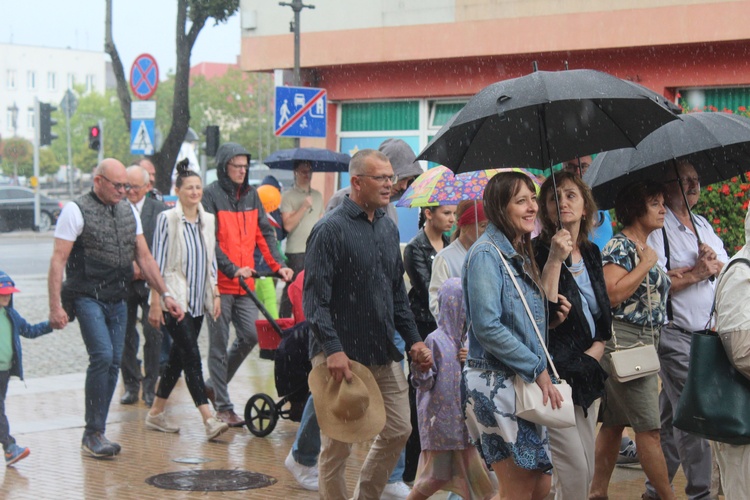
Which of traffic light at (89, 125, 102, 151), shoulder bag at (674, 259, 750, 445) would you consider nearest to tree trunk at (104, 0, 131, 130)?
traffic light at (89, 125, 102, 151)

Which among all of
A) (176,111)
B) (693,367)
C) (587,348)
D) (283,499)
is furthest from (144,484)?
(176,111)

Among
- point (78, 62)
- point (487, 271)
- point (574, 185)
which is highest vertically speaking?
point (78, 62)

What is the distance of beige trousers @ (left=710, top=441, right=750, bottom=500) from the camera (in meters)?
4.99

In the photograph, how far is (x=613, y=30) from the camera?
56.0 feet

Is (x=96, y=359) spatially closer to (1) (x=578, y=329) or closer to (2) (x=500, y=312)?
(1) (x=578, y=329)

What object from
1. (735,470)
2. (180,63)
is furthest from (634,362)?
(180,63)

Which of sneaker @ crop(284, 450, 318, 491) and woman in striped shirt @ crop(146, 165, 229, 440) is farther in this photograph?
woman in striped shirt @ crop(146, 165, 229, 440)

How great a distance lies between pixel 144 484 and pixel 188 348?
5.86ft

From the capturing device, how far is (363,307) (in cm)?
653

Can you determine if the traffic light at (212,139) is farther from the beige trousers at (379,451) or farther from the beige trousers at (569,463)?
the beige trousers at (569,463)

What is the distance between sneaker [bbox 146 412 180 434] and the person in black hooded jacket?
4.42m

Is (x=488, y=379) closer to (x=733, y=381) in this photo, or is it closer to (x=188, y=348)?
(x=733, y=381)

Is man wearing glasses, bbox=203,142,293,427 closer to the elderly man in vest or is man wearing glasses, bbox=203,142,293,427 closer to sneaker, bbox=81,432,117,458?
the elderly man in vest

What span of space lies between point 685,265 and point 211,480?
130 inches
